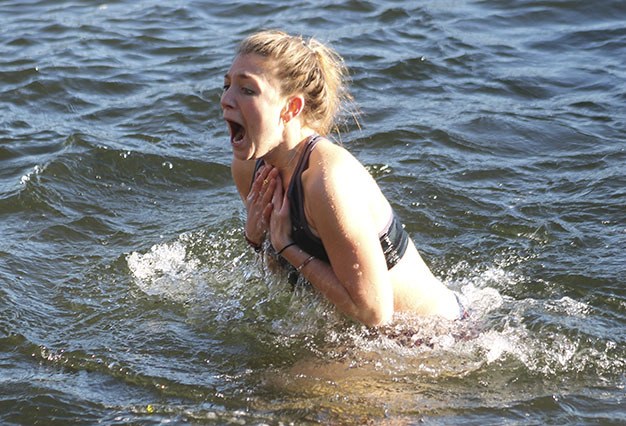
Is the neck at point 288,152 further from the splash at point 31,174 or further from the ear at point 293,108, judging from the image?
the splash at point 31,174

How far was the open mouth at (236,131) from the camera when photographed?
5200mm

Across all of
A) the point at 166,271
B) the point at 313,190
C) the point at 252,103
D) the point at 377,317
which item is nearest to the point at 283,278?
the point at 377,317

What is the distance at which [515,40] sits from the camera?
38.0 ft

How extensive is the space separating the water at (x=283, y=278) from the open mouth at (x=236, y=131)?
964 mm

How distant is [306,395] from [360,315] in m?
0.49

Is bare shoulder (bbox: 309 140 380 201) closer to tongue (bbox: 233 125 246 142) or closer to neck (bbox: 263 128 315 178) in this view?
neck (bbox: 263 128 315 178)

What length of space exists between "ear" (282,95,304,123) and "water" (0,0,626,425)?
1007 mm

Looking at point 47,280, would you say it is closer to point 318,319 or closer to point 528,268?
point 318,319

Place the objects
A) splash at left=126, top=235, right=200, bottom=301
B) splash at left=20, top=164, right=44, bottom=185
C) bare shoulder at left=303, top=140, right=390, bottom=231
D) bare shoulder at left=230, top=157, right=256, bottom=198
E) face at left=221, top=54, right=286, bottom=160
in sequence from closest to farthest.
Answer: bare shoulder at left=303, top=140, right=390, bottom=231 → face at left=221, top=54, right=286, bottom=160 → bare shoulder at left=230, top=157, right=256, bottom=198 → splash at left=126, top=235, right=200, bottom=301 → splash at left=20, top=164, right=44, bottom=185

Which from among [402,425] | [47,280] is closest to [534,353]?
[402,425]

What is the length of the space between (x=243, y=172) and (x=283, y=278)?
64cm

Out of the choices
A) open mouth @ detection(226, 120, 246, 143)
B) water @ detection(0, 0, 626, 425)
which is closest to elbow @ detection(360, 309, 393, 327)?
water @ detection(0, 0, 626, 425)

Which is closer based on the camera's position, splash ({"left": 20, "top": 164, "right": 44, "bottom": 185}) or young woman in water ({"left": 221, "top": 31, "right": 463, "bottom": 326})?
young woman in water ({"left": 221, "top": 31, "right": 463, "bottom": 326})

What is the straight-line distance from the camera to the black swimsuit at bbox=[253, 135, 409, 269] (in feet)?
17.0
